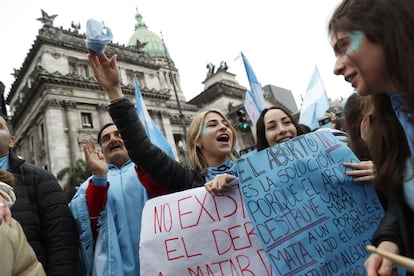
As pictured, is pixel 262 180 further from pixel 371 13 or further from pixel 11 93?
pixel 11 93

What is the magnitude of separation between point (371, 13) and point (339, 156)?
1.05 m

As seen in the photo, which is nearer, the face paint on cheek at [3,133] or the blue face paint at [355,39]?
the blue face paint at [355,39]

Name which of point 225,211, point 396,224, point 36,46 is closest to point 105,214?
point 225,211

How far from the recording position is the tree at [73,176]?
20694 millimetres

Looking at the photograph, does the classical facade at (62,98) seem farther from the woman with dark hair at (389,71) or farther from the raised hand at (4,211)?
the woman with dark hair at (389,71)

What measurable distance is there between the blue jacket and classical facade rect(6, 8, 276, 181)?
18138 millimetres

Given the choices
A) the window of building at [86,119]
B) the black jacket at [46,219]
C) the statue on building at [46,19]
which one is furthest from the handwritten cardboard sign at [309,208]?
the statue on building at [46,19]

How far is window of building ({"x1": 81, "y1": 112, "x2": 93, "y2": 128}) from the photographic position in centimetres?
2649

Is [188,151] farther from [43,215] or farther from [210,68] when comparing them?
[210,68]

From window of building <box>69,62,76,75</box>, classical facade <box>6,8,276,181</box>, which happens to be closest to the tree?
classical facade <box>6,8,276,181</box>

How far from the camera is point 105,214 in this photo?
2664mm

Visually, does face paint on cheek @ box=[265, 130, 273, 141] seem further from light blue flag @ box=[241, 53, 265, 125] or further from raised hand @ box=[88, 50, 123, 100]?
light blue flag @ box=[241, 53, 265, 125]

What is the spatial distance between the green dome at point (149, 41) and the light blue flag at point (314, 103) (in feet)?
127

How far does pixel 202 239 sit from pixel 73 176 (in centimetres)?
2079
